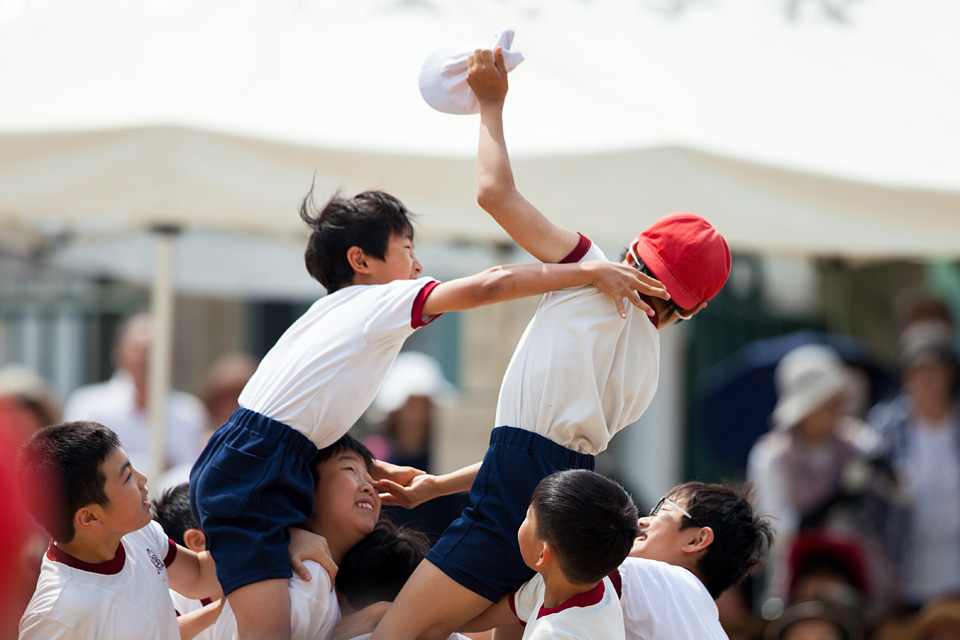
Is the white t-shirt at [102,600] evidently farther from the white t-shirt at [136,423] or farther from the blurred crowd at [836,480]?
the white t-shirt at [136,423]

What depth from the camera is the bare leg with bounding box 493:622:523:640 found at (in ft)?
7.32

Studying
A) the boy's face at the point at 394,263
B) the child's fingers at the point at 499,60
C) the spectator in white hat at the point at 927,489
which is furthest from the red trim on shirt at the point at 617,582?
the spectator in white hat at the point at 927,489

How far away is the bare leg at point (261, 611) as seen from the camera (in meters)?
2.02

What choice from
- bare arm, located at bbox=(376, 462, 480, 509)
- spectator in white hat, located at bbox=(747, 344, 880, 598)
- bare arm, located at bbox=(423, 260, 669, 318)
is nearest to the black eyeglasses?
bare arm, located at bbox=(376, 462, 480, 509)

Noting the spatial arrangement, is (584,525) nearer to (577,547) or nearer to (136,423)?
(577,547)

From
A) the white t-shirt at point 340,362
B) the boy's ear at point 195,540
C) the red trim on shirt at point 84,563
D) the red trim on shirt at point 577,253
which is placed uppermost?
the red trim on shirt at point 577,253

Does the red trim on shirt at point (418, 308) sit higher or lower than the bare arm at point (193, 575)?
higher

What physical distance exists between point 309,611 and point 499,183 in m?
0.84

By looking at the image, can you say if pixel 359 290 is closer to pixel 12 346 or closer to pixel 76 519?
pixel 76 519

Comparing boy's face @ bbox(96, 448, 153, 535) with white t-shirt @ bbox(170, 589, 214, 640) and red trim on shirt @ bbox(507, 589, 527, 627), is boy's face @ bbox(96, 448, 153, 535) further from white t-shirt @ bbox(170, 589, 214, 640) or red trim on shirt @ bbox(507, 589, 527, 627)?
red trim on shirt @ bbox(507, 589, 527, 627)

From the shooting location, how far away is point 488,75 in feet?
6.81

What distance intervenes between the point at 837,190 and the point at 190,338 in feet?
25.3

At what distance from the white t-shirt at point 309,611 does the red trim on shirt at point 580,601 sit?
0.43 m

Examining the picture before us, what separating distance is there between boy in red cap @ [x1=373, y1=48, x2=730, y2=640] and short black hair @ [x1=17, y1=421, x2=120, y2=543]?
0.56 m
